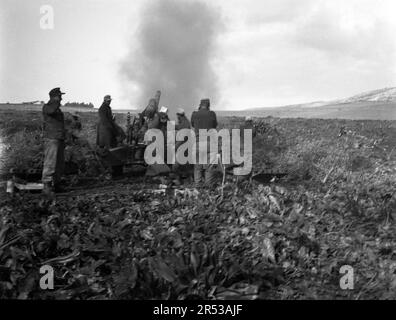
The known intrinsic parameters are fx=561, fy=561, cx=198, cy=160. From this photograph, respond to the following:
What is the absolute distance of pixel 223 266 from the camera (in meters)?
5.21

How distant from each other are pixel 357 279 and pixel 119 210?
3.28 metres

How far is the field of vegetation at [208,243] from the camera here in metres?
5.06

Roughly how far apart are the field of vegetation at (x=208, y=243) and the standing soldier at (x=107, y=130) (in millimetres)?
4156

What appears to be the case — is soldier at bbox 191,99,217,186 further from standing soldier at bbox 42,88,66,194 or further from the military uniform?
standing soldier at bbox 42,88,66,194

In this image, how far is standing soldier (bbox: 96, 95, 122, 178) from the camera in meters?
12.8

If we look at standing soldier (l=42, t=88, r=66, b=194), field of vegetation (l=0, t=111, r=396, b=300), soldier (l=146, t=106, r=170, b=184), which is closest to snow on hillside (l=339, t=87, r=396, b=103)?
soldier (l=146, t=106, r=170, b=184)

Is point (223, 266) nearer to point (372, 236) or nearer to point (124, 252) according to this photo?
point (124, 252)

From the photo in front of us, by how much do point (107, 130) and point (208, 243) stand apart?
746 cm

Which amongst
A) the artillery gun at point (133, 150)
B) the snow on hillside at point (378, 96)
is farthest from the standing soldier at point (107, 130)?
the snow on hillside at point (378, 96)

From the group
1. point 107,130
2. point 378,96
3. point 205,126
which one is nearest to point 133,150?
point 107,130

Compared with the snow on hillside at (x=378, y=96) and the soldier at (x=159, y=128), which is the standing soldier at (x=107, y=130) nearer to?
the soldier at (x=159, y=128)

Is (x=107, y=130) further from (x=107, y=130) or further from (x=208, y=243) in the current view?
(x=208, y=243)

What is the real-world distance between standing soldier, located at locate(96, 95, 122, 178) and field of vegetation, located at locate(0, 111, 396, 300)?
4156mm
